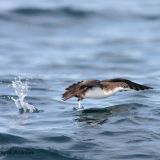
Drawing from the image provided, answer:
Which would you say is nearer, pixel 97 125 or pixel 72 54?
pixel 97 125

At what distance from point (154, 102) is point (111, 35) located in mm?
15794

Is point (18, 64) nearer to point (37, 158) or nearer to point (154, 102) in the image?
point (154, 102)

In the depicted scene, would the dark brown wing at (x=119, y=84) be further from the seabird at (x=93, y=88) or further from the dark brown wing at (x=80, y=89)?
the dark brown wing at (x=80, y=89)

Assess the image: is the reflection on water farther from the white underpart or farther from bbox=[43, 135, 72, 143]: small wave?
bbox=[43, 135, 72, 143]: small wave

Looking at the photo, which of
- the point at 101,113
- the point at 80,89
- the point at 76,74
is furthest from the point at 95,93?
the point at 76,74

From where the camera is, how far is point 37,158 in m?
13.4

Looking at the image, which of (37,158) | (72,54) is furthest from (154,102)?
(72,54)

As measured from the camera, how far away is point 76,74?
2367 cm

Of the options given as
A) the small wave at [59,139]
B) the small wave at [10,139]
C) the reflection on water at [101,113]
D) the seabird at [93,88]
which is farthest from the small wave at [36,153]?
the reflection on water at [101,113]

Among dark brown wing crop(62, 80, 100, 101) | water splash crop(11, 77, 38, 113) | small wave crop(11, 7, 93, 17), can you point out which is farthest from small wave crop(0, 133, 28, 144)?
small wave crop(11, 7, 93, 17)

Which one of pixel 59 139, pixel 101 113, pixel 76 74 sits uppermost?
pixel 76 74

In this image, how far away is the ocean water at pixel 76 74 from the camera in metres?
14.0

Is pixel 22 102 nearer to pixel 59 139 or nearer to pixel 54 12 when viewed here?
pixel 59 139

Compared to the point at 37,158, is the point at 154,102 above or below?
above
